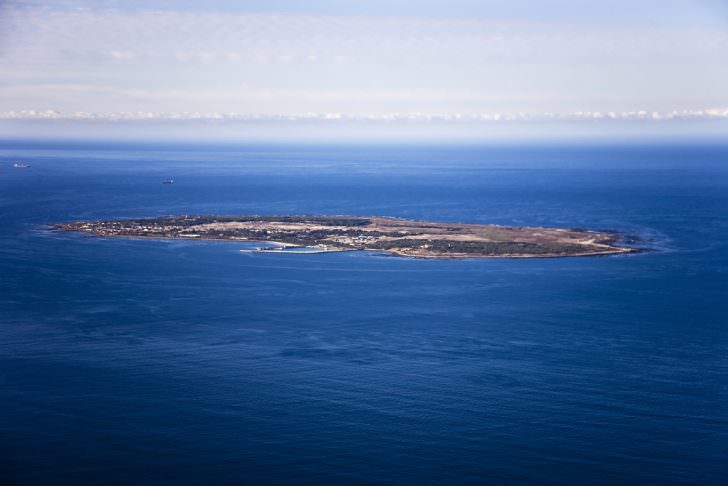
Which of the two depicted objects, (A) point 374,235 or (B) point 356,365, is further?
(A) point 374,235

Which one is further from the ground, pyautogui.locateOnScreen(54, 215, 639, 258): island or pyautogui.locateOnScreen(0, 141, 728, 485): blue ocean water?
pyautogui.locateOnScreen(54, 215, 639, 258): island

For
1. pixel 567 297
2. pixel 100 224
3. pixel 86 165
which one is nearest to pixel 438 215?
pixel 100 224

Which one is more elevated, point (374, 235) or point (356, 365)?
point (374, 235)

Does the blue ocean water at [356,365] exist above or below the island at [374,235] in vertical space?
below

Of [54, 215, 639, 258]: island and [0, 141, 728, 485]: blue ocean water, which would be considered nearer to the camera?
[0, 141, 728, 485]: blue ocean water

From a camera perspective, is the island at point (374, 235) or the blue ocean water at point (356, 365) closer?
the blue ocean water at point (356, 365)
